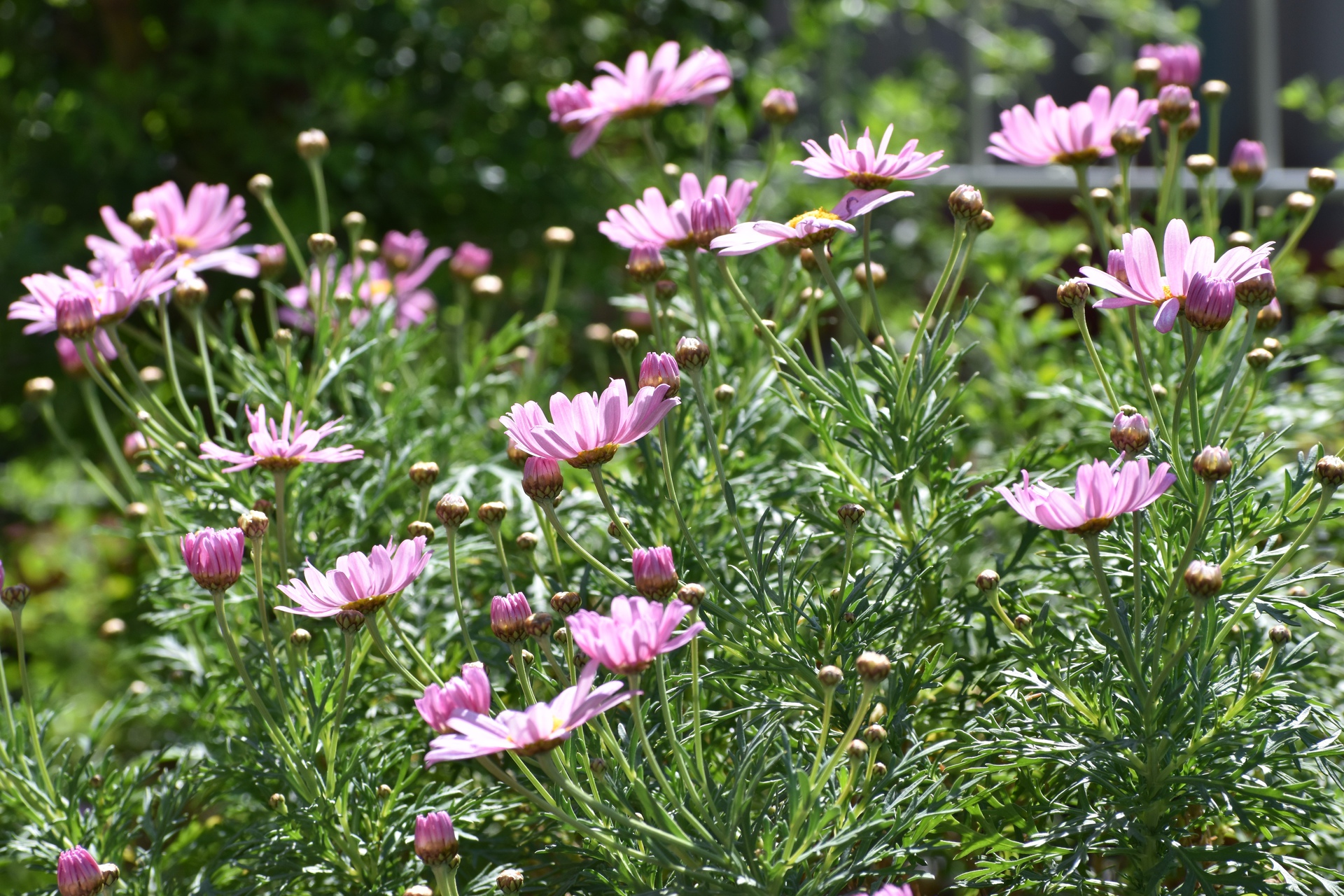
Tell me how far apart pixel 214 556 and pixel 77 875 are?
1.02 feet

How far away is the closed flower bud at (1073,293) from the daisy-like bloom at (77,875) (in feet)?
3.53

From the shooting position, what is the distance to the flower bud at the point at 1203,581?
0.99m

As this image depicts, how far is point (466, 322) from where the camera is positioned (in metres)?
3.18

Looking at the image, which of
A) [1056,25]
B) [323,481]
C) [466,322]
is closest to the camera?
[323,481]

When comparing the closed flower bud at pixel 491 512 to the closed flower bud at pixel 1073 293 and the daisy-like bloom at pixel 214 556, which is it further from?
the closed flower bud at pixel 1073 293

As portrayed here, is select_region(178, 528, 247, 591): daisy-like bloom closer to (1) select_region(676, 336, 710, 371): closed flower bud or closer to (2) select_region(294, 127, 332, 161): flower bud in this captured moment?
(1) select_region(676, 336, 710, 371): closed flower bud

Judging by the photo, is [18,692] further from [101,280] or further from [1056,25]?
[1056,25]

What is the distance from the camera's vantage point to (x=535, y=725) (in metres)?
0.92

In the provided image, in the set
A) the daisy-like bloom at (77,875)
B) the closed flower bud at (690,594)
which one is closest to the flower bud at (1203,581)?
the closed flower bud at (690,594)

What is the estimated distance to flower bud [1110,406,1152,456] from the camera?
3.43 feet

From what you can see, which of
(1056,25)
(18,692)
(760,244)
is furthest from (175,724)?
(1056,25)

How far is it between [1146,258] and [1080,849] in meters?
0.55

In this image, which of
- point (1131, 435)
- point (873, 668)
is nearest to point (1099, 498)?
point (1131, 435)

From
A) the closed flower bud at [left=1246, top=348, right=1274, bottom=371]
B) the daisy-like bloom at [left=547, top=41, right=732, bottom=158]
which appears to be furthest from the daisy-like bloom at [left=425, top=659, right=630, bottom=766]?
the daisy-like bloom at [left=547, top=41, right=732, bottom=158]
